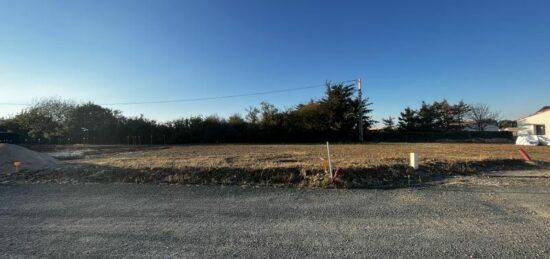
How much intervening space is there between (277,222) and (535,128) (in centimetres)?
4181

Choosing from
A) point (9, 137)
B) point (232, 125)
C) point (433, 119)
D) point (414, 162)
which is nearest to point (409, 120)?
point (433, 119)

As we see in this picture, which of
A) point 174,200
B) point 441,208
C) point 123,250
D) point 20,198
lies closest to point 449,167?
point 441,208

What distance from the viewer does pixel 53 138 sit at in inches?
1658

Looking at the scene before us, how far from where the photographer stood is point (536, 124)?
33.1m

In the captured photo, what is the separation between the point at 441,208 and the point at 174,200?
484cm

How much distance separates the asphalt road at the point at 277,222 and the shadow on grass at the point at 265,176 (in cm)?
92

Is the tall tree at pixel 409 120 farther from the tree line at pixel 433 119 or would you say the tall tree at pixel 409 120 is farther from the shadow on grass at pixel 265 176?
the shadow on grass at pixel 265 176

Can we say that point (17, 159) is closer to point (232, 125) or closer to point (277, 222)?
point (277, 222)

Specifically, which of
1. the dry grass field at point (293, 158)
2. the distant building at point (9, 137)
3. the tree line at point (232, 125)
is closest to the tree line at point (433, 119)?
the tree line at point (232, 125)

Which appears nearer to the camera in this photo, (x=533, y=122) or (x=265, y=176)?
(x=265, y=176)

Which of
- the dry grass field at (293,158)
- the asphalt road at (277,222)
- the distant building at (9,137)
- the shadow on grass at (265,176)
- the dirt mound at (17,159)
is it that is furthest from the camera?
the distant building at (9,137)

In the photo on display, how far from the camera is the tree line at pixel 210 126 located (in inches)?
1433

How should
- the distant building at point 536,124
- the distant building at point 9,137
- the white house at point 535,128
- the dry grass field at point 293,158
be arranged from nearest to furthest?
the dry grass field at point 293,158
the white house at point 535,128
the distant building at point 536,124
the distant building at point 9,137

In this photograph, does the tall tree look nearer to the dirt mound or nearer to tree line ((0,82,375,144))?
tree line ((0,82,375,144))
